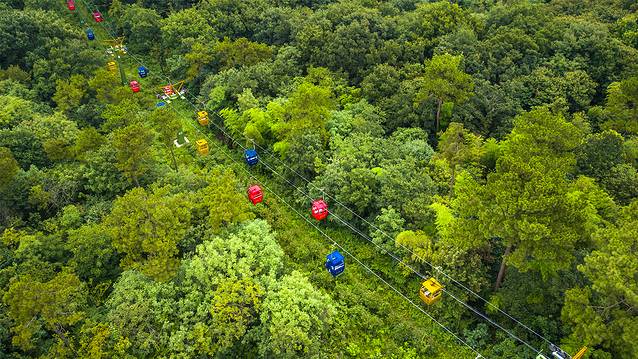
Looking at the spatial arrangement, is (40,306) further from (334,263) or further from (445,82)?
(445,82)

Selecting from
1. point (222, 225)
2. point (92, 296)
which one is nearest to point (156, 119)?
point (222, 225)

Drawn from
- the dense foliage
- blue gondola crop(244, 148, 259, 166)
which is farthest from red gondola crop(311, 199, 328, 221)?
blue gondola crop(244, 148, 259, 166)

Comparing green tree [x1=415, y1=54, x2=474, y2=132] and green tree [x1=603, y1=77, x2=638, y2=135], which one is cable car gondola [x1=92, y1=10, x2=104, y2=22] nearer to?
green tree [x1=415, y1=54, x2=474, y2=132]

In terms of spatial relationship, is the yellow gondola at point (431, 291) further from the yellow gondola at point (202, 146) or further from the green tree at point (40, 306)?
the yellow gondola at point (202, 146)

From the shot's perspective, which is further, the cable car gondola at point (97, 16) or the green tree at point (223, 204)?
the cable car gondola at point (97, 16)

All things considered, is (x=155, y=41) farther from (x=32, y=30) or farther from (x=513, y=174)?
(x=513, y=174)

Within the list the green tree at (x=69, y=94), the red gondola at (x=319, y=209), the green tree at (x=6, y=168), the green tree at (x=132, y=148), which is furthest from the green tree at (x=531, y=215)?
the green tree at (x=69, y=94)

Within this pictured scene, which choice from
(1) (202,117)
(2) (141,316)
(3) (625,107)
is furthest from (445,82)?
(2) (141,316)
